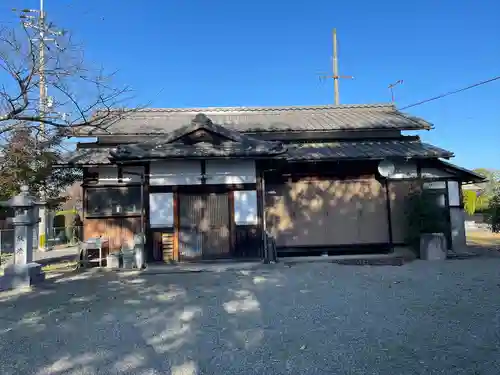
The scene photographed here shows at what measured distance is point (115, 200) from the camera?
10.5 m

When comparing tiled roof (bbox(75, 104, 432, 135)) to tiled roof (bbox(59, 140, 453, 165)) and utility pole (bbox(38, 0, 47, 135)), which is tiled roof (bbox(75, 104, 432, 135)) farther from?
utility pole (bbox(38, 0, 47, 135))

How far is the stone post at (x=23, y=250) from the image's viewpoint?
706 centimetres

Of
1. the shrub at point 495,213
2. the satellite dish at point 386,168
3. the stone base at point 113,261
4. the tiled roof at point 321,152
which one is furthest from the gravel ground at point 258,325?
the shrub at point 495,213

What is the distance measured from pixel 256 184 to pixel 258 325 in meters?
5.36

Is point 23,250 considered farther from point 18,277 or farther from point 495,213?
point 495,213

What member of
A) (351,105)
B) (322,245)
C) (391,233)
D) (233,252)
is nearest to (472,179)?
(391,233)

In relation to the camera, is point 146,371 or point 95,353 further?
point 95,353

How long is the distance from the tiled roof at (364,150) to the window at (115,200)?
4.76 meters

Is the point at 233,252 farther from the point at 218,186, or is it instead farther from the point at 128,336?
the point at 128,336

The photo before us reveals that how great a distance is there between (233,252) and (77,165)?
4.96 metres

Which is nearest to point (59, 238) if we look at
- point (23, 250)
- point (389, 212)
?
point (23, 250)

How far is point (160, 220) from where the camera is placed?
940cm

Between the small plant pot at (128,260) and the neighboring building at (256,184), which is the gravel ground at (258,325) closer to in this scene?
the small plant pot at (128,260)

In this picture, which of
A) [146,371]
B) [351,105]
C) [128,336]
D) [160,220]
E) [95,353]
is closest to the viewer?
[146,371]
